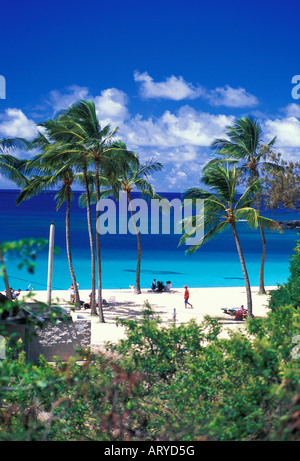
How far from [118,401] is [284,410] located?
221 centimetres

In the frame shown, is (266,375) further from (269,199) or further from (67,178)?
(269,199)

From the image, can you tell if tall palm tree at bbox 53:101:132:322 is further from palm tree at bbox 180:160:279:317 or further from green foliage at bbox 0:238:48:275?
green foliage at bbox 0:238:48:275

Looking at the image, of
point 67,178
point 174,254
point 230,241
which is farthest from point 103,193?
point 230,241

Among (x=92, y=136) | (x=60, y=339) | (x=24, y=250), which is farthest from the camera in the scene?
(x=92, y=136)

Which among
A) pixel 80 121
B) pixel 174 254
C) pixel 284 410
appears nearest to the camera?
pixel 284 410

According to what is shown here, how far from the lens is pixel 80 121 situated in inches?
848

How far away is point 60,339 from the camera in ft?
46.4

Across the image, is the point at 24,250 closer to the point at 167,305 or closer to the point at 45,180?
the point at 45,180

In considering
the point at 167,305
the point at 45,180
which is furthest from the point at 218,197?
the point at 45,180

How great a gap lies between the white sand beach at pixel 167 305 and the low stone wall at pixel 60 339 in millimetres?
3502

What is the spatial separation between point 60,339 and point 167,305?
13.1 meters

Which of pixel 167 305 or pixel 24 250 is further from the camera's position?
pixel 167 305

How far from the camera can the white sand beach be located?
21.3 m

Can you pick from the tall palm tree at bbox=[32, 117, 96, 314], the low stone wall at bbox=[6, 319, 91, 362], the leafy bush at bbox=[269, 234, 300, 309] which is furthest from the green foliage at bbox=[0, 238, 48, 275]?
the tall palm tree at bbox=[32, 117, 96, 314]
